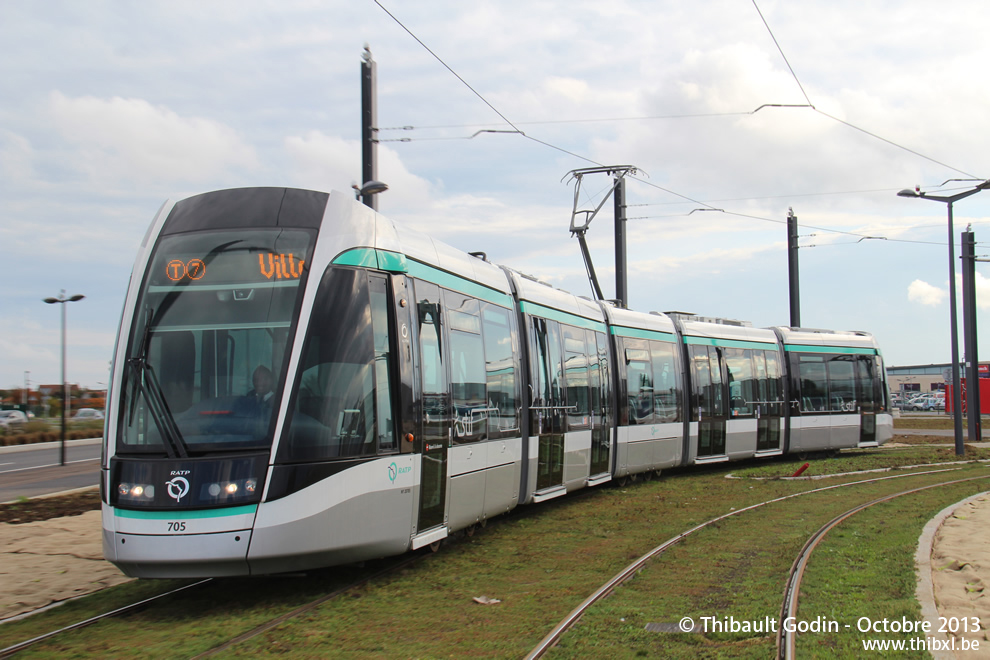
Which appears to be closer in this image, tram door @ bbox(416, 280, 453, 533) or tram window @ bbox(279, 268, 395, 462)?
tram window @ bbox(279, 268, 395, 462)

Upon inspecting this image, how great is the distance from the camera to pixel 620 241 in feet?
78.3

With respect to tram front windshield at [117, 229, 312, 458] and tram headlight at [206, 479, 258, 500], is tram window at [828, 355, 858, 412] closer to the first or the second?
tram front windshield at [117, 229, 312, 458]

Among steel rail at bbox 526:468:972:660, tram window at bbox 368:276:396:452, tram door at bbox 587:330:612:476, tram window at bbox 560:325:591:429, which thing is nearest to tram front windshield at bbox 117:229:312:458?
tram window at bbox 368:276:396:452

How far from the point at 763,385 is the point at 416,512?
48.6 ft

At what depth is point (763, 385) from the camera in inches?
840

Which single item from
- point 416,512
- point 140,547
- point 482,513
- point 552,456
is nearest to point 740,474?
point 552,456

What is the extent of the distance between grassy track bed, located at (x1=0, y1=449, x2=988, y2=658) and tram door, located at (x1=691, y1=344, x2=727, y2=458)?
7.39 m

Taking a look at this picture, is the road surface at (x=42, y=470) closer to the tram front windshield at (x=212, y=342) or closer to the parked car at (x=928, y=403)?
the tram front windshield at (x=212, y=342)

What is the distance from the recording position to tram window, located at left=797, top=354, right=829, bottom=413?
2245 cm

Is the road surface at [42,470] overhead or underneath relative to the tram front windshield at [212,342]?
underneath

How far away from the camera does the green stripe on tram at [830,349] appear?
22.5m

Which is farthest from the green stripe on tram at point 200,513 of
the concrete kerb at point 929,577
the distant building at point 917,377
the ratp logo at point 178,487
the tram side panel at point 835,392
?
the distant building at point 917,377

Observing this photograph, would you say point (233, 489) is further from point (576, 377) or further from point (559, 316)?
point (576, 377)

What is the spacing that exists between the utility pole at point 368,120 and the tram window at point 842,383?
1441 centimetres
